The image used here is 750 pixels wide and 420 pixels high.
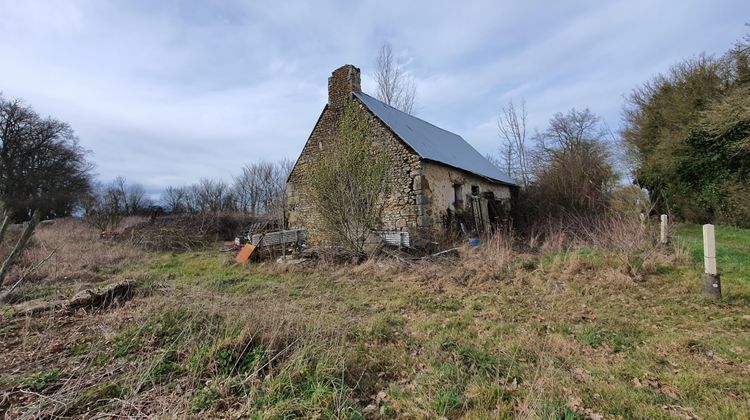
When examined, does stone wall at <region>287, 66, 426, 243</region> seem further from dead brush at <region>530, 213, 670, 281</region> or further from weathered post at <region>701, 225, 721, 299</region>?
weathered post at <region>701, 225, 721, 299</region>

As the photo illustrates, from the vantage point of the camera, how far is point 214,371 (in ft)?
9.64

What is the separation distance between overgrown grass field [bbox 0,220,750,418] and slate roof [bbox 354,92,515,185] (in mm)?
7132

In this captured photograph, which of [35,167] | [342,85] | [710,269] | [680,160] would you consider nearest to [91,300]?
[710,269]

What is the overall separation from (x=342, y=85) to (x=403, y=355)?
12.0 m

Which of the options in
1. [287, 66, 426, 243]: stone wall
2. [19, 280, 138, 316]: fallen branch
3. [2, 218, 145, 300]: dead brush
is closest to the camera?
[19, 280, 138, 316]: fallen branch

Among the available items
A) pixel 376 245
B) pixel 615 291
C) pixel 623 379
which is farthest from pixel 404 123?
pixel 623 379

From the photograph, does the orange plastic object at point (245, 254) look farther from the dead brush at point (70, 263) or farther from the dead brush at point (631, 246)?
the dead brush at point (631, 246)

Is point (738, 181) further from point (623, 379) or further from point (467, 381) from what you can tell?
point (467, 381)

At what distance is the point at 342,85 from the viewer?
13.3 m

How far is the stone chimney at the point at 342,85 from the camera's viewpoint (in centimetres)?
1312

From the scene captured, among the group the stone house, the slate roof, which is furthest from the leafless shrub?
the slate roof

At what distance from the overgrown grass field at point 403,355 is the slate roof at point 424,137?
7132 millimetres

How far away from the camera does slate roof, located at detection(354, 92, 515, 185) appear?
1208 centimetres

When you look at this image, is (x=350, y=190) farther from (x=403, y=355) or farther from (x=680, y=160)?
(x=680, y=160)
